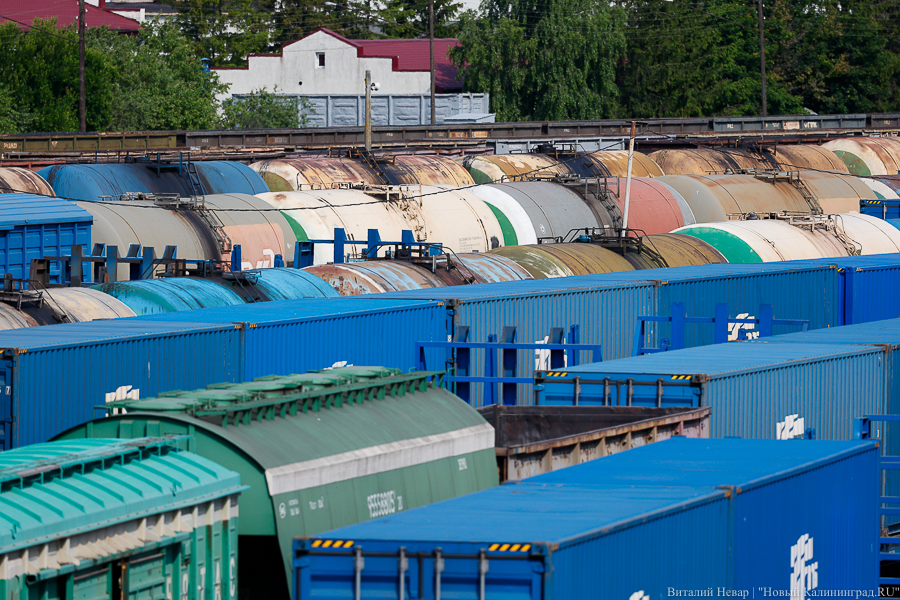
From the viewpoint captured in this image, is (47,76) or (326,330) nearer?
(326,330)

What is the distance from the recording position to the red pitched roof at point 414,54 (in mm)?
97062

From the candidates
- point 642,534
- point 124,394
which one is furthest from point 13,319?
point 642,534

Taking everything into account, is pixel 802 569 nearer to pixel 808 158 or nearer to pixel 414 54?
pixel 808 158

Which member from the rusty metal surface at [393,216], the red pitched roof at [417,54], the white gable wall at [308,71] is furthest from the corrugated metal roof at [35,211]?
the white gable wall at [308,71]

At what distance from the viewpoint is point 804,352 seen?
18.3m

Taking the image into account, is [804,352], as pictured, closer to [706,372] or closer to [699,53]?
[706,372]

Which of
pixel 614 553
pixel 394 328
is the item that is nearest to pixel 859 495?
pixel 614 553

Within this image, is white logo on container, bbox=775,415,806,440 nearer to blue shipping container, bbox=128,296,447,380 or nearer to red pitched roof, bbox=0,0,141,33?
blue shipping container, bbox=128,296,447,380

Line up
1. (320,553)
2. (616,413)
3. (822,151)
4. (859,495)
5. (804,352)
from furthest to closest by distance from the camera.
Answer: (822,151)
(804,352)
(616,413)
(859,495)
(320,553)

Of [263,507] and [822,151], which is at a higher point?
[822,151]

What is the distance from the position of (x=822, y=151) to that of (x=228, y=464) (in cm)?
5471

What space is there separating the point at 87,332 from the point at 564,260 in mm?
15014

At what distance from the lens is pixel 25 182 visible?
37.0 meters

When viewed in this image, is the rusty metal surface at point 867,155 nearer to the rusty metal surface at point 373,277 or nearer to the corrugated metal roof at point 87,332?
the rusty metal surface at point 373,277
